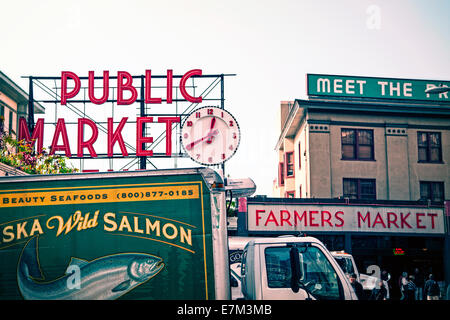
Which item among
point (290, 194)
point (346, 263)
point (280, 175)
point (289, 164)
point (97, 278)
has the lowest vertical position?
point (346, 263)

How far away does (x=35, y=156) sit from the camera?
25.4 meters

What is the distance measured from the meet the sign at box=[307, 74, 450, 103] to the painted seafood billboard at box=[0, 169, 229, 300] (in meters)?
22.7

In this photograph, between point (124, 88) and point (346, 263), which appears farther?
point (124, 88)

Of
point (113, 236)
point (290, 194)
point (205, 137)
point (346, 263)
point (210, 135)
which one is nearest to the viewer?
point (113, 236)

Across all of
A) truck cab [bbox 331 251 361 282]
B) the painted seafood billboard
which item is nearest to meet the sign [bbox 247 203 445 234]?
truck cab [bbox 331 251 361 282]

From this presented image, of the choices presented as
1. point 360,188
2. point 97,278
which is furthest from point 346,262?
point 360,188

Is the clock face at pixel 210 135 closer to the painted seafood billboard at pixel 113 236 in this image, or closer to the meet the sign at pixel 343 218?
the meet the sign at pixel 343 218

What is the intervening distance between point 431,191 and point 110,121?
19612 millimetres

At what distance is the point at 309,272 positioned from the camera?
28.0 feet

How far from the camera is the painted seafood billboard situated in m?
7.68

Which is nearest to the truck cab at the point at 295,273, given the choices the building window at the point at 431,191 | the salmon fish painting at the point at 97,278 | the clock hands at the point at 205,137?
the salmon fish painting at the point at 97,278

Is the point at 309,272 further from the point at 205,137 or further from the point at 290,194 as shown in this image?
the point at 290,194

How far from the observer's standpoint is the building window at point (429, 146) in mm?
29578
